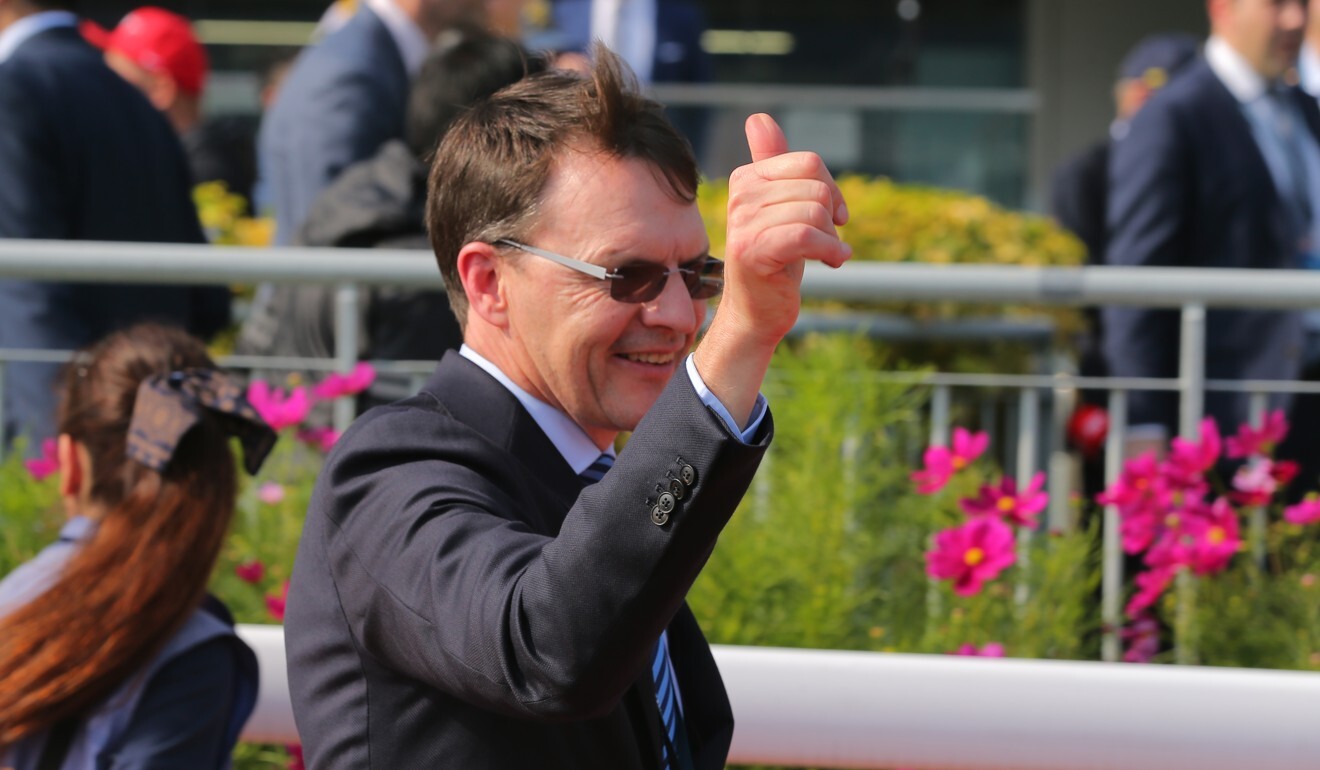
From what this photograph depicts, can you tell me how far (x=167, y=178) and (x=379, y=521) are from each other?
3122 millimetres

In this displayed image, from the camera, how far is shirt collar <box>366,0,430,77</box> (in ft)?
15.6

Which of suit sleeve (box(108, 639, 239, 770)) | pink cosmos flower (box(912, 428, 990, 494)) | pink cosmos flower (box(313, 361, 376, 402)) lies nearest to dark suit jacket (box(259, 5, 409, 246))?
pink cosmos flower (box(313, 361, 376, 402))

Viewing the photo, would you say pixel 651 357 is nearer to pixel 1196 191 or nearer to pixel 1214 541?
pixel 1214 541

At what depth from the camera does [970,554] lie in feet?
10.5

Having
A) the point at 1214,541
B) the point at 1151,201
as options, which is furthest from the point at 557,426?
the point at 1151,201

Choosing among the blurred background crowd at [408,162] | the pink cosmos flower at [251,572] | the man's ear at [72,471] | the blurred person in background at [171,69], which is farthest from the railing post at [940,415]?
the blurred person in background at [171,69]

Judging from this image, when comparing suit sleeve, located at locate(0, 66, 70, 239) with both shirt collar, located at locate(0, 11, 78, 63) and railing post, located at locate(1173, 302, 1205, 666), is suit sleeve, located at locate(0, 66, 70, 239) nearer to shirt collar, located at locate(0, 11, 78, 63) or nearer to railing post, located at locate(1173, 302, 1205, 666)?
shirt collar, located at locate(0, 11, 78, 63)

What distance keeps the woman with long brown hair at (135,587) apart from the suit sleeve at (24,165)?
1.56 metres

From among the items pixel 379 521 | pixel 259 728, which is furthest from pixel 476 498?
pixel 259 728

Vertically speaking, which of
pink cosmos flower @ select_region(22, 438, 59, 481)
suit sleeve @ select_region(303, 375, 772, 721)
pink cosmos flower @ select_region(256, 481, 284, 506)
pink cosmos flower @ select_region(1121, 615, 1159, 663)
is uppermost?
suit sleeve @ select_region(303, 375, 772, 721)

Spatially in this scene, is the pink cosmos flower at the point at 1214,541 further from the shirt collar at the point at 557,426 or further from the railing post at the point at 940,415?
the shirt collar at the point at 557,426

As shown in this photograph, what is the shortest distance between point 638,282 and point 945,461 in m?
1.89

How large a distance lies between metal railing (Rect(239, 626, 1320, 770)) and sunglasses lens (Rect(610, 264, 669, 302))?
778mm

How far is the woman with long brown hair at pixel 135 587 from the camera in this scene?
223 cm
